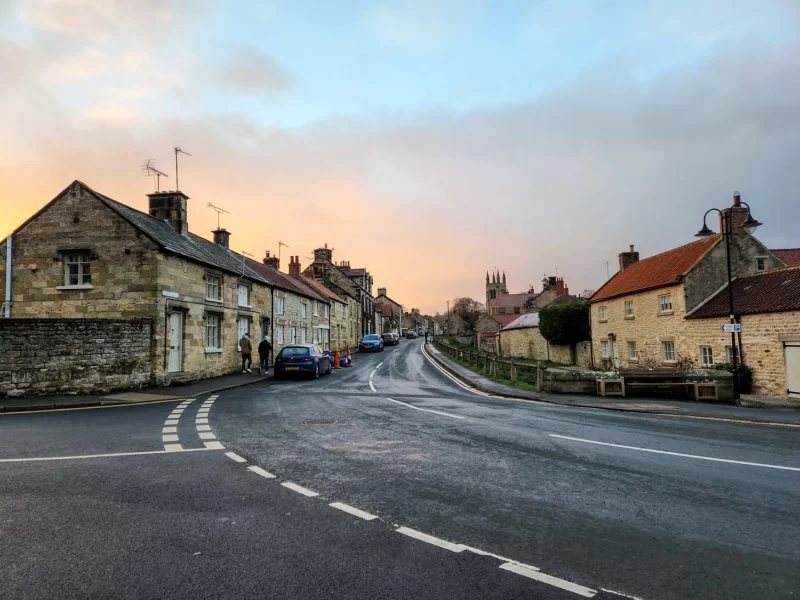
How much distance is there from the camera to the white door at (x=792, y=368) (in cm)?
1736

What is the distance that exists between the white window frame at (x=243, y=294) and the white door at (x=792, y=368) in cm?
2447

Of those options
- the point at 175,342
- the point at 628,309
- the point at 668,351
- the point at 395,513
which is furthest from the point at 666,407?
the point at 175,342

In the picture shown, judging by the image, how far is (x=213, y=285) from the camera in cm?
2328

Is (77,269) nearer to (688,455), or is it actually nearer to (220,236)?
(220,236)

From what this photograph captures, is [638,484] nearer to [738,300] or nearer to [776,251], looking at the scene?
[738,300]

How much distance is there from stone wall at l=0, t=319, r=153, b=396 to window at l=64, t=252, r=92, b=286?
3.53 meters

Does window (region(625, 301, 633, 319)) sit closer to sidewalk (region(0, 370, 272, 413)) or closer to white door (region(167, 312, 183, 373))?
sidewalk (region(0, 370, 272, 413))

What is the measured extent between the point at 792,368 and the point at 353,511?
19414 mm

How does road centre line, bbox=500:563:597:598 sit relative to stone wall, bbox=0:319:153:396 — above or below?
below

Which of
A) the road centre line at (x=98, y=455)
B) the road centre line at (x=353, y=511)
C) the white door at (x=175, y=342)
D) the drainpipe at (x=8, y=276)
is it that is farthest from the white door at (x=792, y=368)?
the drainpipe at (x=8, y=276)

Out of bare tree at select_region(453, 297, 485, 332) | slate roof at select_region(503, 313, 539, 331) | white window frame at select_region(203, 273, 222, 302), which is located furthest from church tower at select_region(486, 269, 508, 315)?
white window frame at select_region(203, 273, 222, 302)

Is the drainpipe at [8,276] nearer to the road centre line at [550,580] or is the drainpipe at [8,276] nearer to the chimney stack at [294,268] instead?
the road centre line at [550,580]

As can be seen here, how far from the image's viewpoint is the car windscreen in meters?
23.0

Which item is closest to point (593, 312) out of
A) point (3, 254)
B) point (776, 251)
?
point (776, 251)
